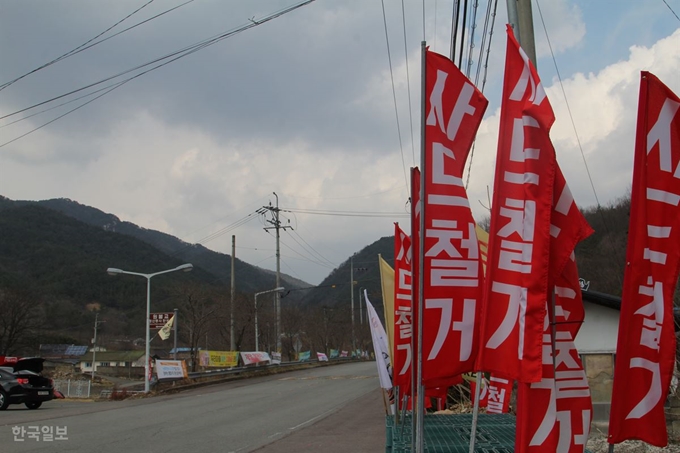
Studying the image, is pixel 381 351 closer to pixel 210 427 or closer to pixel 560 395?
pixel 210 427

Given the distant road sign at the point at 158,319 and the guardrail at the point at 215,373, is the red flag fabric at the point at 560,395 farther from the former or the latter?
the distant road sign at the point at 158,319

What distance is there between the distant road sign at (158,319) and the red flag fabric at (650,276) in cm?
2676

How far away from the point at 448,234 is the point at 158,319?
2647cm

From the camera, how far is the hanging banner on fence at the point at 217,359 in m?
34.6

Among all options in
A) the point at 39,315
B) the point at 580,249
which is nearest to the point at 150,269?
the point at 39,315

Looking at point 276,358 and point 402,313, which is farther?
point 276,358

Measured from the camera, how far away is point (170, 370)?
94.3ft

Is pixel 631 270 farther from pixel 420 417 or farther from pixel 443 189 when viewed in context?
pixel 420 417

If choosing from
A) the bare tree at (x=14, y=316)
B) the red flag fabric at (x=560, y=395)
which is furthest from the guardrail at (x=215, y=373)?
the bare tree at (x=14, y=316)

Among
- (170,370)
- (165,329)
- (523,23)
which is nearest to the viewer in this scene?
(523,23)

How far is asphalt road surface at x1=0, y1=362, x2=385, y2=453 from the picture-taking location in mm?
10586

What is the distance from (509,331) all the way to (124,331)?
87990 mm

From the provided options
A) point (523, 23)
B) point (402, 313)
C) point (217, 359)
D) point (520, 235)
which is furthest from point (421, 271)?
point (217, 359)

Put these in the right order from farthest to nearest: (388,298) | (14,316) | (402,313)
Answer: (14,316) < (388,298) < (402,313)
